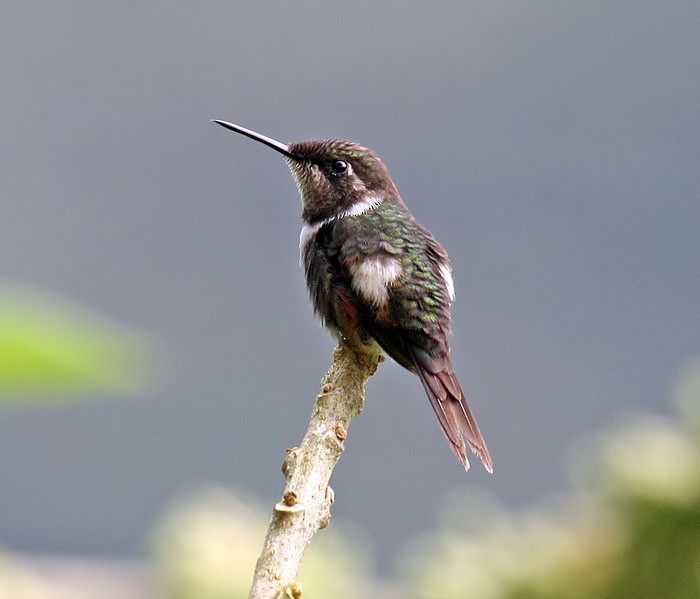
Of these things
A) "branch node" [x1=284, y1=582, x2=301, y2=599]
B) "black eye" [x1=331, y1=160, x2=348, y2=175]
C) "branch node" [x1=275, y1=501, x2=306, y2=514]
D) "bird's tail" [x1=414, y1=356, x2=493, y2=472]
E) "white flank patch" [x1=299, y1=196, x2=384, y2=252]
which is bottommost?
"branch node" [x1=284, y1=582, x2=301, y2=599]

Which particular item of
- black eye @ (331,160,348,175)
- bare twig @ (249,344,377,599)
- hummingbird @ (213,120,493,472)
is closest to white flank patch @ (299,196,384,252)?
hummingbird @ (213,120,493,472)

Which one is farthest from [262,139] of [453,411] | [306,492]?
[306,492]

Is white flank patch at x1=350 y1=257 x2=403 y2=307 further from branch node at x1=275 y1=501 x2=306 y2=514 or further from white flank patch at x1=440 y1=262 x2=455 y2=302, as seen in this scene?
branch node at x1=275 y1=501 x2=306 y2=514

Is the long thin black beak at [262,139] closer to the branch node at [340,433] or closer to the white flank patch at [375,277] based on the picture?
the white flank patch at [375,277]

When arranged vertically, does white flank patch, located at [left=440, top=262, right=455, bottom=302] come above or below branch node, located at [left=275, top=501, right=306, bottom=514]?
above

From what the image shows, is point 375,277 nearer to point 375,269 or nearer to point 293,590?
point 375,269

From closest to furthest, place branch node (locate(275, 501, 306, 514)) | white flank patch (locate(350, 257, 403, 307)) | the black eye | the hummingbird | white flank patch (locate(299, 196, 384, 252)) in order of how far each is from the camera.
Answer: branch node (locate(275, 501, 306, 514)), the hummingbird, white flank patch (locate(350, 257, 403, 307)), white flank patch (locate(299, 196, 384, 252)), the black eye

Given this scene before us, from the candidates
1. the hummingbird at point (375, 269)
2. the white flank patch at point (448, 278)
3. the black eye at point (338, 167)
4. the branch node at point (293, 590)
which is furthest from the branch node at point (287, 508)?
the black eye at point (338, 167)
